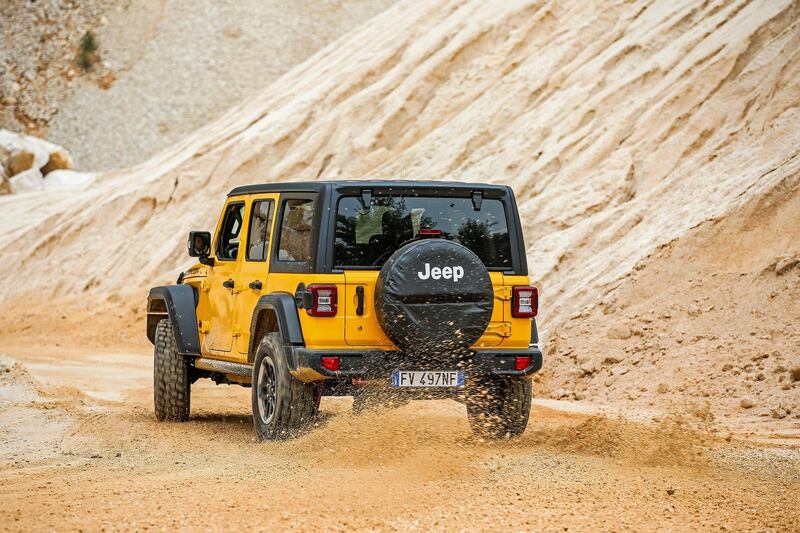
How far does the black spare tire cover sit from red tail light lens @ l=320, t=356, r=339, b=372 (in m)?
0.39

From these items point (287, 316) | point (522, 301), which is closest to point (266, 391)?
point (287, 316)

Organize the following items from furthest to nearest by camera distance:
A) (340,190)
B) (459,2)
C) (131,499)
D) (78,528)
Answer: (459,2), (340,190), (131,499), (78,528)

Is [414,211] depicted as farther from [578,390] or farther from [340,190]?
[578,390]

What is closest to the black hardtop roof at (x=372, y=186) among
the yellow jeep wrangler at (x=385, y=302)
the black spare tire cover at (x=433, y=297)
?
the yellow jeep wrangler at (x=385, y=302)

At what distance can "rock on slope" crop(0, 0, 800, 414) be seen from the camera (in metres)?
16.3

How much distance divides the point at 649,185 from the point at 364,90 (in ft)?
37.5

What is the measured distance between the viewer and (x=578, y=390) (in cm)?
1280

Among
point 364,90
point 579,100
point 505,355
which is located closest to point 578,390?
point 505,355

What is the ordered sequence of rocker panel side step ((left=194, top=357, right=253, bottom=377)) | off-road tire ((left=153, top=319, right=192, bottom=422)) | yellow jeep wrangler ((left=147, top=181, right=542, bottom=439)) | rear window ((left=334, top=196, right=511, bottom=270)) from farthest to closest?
1. off-road tire ((left=153, top=319, right=192, bottom=422))
2. rocker panel side step ((left=194, top=357, right=253, bottom=377))
3. rear window ((left=334, top=196, right=511, bottom=270))
4. yellow jeep wrangler ((left=147, top=181, right=542, bottom=439))

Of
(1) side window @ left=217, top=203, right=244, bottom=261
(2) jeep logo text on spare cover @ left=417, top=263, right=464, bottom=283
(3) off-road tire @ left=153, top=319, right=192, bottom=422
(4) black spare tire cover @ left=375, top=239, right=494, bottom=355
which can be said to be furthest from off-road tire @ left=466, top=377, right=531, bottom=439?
(3) off-road tire @ left=153, top=319, right=192, bottom=422

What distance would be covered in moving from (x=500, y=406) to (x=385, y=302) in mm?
1535

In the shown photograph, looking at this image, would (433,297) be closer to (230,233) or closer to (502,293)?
(502,293)

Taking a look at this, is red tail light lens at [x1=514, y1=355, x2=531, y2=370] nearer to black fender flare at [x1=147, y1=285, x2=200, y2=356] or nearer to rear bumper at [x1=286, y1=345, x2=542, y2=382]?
rear bumper at [x1=286, y1=345, x2=542, y2=382]

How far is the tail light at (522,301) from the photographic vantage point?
8.32 meters
